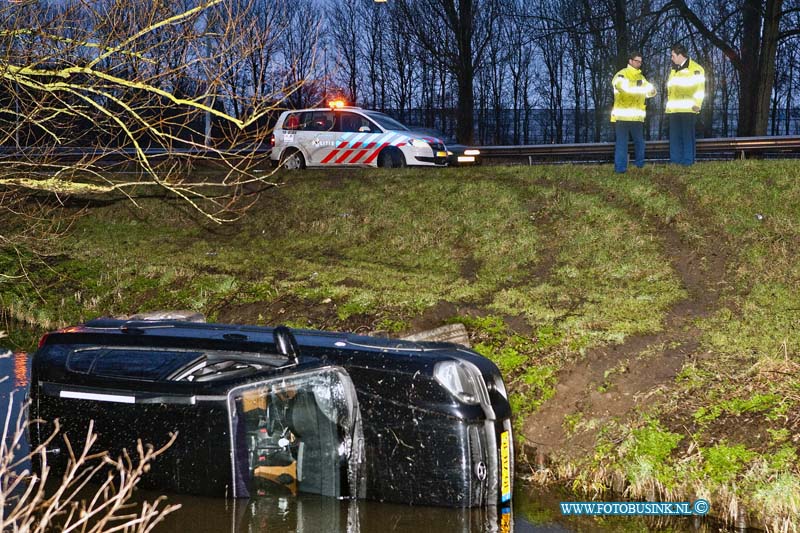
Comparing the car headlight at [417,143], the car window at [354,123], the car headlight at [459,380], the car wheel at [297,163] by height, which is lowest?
the car headlight at [459,380]

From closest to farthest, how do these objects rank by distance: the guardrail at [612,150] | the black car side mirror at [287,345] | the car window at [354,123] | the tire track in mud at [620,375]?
1. the black car side mirror at [287,345]
2. the tire track in mud at [620,375]
3. the guardrail at [612,150]
4. the car window at [354,123]

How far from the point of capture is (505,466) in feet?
21.8

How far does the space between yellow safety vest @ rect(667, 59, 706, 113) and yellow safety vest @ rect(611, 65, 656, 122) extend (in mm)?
414

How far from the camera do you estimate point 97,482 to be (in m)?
7.49

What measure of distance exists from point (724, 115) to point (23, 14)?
4845 cm

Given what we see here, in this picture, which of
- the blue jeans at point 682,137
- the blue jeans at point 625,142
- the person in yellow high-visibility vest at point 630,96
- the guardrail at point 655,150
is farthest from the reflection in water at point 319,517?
the guardrail at point 655,150

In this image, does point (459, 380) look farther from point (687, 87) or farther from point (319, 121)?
point (319, 121)

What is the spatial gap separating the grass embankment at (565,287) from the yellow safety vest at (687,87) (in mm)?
1233

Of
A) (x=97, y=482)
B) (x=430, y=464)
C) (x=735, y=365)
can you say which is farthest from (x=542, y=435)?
(x=97, y=482)

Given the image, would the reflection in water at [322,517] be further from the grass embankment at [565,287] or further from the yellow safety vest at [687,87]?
the yellow safety vest at [687,87]

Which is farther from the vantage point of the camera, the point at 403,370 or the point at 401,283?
Answer: the point at 401,283

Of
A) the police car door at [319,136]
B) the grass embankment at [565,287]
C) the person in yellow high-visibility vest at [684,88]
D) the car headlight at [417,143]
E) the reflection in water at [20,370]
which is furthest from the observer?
the police car door at [319,136]

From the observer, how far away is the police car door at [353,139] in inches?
850

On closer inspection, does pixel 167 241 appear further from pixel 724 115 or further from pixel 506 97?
pixel 506 97
